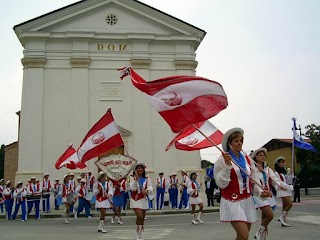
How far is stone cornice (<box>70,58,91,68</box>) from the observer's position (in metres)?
27.9

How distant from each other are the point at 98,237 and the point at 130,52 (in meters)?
18.4

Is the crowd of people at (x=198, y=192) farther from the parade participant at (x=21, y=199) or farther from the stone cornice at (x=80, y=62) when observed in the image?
the stone cornice at (x=80, y=62)

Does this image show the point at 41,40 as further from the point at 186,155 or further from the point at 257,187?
the point at 257,187

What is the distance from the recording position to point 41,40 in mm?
28078

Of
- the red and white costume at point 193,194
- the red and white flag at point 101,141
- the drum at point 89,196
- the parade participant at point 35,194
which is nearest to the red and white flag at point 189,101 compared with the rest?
the red and white flag at point 101,141

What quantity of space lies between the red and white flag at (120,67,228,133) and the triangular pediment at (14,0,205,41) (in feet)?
67.7

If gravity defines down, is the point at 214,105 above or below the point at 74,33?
below

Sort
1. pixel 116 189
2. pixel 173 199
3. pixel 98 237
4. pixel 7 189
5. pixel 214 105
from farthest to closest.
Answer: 1. pixel 173 199
2. pixel 7 189
3. pixel 116 189
4. pixel 98 237
5. pixel 214 105

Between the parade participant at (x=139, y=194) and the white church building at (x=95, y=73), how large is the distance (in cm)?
Answer: 1606

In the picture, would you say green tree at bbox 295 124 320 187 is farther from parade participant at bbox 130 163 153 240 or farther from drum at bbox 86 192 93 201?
parade participant at bbox 130 163 153 240

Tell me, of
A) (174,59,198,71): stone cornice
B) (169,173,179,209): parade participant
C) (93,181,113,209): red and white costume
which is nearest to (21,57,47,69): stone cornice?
(174,59,198,71): stone cornice

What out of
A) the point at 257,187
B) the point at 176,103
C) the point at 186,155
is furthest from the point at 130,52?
the point at 257,187

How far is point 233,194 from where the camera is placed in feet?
21.1

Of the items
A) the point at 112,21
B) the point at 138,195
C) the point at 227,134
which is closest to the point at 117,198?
the point at 138,195
